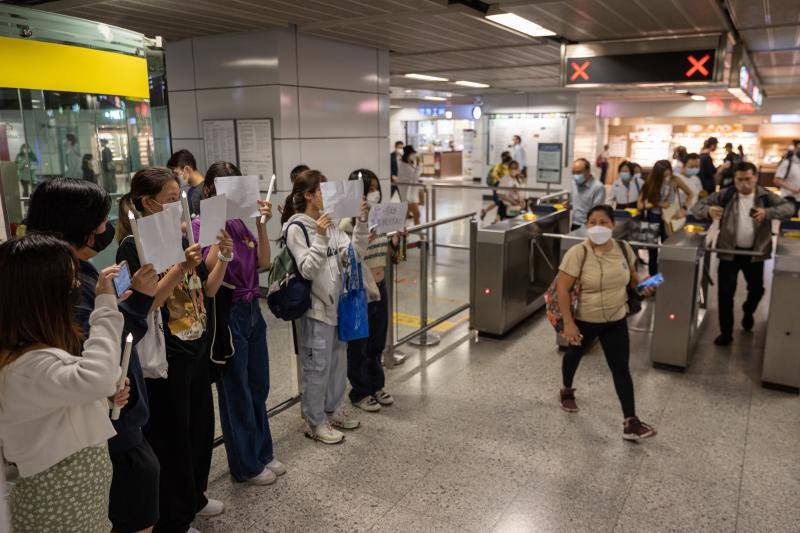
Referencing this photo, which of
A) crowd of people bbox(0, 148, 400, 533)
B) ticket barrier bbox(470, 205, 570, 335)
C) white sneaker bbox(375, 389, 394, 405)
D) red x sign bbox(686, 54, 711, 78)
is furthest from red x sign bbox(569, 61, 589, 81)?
white sneaker bbox(375, 389, 394, 405)

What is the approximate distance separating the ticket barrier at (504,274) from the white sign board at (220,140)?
286 centimetres

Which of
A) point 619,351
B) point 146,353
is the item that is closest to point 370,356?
point 619,351

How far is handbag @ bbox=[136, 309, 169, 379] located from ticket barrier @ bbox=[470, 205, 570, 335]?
362cm

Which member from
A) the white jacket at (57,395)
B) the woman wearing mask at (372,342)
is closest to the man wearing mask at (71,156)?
the woman wearing mask at (372,342)

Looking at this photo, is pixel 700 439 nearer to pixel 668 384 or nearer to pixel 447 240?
pixel 668 384

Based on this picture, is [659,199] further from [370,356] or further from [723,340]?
[370,356]

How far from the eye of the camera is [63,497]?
176 centimetres

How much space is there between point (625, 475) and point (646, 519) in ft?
1.34

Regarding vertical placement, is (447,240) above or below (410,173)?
below

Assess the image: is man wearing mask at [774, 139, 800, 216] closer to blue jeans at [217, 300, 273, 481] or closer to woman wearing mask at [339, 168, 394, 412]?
woman wearing mask at [339, 168, 394, 412]

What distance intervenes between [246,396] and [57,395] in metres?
1.48

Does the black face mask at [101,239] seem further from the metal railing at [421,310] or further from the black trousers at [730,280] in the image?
the black trousers at [730,280]

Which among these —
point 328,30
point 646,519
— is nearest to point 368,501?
point 646,519

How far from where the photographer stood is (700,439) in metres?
3.77
